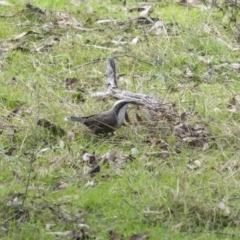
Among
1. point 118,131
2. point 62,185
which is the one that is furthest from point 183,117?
point 62,185

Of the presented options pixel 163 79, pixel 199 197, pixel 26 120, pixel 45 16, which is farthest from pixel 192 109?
pixel 45 16

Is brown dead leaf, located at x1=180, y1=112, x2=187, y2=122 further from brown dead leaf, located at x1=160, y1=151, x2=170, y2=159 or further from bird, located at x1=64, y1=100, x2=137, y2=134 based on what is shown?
brown dead leaf, located at x1=160, y1=151, x2=170, y2=159

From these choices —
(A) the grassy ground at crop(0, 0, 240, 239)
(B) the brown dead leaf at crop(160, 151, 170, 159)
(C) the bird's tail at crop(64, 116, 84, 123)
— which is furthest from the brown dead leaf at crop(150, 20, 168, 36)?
(B) the brown dead leaf at crop(160, 151, 170, 159)

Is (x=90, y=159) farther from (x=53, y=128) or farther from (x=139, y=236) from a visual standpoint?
(x=139, y=236)

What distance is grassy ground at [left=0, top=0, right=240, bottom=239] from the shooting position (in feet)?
17.0

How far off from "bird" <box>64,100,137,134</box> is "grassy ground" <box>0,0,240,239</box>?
8 centimetres

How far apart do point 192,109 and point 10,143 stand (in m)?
1.54

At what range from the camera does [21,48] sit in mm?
8289

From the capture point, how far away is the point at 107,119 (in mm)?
6379

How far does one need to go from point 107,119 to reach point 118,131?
0.19 meters

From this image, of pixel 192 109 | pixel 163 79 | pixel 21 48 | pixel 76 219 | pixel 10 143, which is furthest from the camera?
pixel 21 48

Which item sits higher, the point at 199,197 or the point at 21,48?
the point at 199,197

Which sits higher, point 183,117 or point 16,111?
point 183,117

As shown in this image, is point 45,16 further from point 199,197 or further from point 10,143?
point 199,197
